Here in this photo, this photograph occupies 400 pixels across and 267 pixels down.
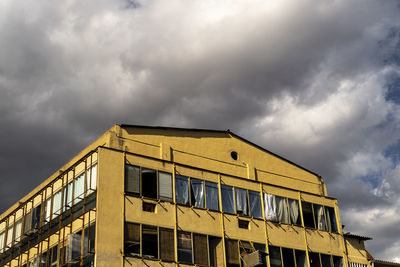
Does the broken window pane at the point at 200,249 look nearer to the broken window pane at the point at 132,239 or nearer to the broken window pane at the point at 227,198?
the broken window pane at the point at 227,198

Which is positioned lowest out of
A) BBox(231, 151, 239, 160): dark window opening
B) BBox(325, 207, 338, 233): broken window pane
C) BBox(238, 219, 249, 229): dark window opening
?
BBox(238, 219, 249, 229): dark window opening

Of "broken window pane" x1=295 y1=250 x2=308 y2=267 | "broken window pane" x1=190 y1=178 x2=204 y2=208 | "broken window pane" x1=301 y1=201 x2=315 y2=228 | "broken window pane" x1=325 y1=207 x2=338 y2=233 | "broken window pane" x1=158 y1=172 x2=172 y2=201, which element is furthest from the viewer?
"broken window pane" x1=325 y1=207 x2=338 y2=233

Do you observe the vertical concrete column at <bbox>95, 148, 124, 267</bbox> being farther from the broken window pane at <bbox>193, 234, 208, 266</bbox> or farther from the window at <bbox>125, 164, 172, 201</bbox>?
the broken window pane at <bbox>193, 234, 208, 266</bbox>

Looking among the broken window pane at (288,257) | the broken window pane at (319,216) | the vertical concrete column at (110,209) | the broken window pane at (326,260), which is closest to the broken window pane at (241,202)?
the broken window pane at (288,257)

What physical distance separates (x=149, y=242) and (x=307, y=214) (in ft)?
46.0

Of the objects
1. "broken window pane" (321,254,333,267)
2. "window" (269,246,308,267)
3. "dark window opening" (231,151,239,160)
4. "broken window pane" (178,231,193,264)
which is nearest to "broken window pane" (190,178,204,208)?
"broken window pane" (178,231,193,264)

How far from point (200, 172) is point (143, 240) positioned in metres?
6.79

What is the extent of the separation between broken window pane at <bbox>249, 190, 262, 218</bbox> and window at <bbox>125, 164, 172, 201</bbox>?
6.58 metres

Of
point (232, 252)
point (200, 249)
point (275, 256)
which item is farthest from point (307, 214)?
point (200, 249)

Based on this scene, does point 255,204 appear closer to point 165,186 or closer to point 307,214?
point 307,214

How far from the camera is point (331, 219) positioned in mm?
41938

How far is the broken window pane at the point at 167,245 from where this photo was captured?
3216cm

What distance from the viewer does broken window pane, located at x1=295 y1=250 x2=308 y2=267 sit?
38.1 metres

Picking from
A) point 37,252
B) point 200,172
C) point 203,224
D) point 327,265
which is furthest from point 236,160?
point 37,252
